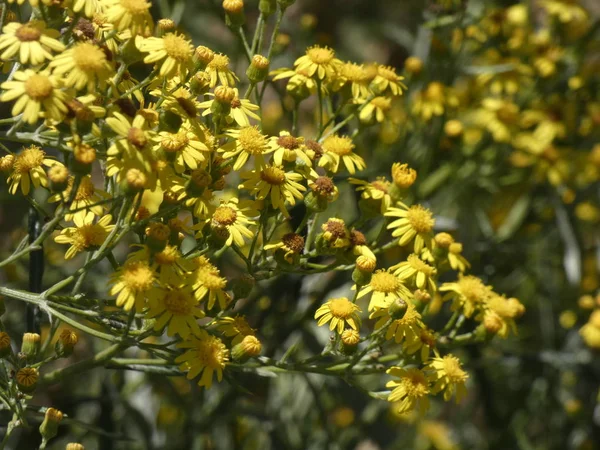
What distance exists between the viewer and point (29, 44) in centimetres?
125

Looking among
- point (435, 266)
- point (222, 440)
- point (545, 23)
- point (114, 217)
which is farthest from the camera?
point (545, 23)

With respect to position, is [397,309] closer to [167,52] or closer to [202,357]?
[202,357]

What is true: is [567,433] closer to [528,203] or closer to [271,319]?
[528,203]

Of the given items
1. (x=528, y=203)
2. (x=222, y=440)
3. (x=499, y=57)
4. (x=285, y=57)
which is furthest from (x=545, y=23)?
(x=222, y=440)

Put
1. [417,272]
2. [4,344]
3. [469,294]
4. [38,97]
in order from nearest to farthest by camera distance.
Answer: [38,97], [4,344], [417,272], [469,294]

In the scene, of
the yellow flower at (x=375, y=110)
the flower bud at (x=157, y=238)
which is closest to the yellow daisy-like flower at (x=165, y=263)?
the flower bud at (x=157, y=238)

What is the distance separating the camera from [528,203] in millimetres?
3029

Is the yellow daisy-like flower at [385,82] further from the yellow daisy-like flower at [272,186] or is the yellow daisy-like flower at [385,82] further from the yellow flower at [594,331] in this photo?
the yellow flower at [594,331]

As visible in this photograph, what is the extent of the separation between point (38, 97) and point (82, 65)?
0.29 ft

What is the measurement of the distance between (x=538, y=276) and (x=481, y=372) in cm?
51

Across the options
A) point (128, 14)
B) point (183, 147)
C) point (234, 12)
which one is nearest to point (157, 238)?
point (183, 147)

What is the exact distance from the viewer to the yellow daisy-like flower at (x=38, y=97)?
1189 millimetres

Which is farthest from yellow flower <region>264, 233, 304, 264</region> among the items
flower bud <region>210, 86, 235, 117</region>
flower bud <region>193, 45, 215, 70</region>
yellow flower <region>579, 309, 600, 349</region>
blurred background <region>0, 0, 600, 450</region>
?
yellow flower <region>579, 309, 600, 349</region>

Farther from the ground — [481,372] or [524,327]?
[481,372]
